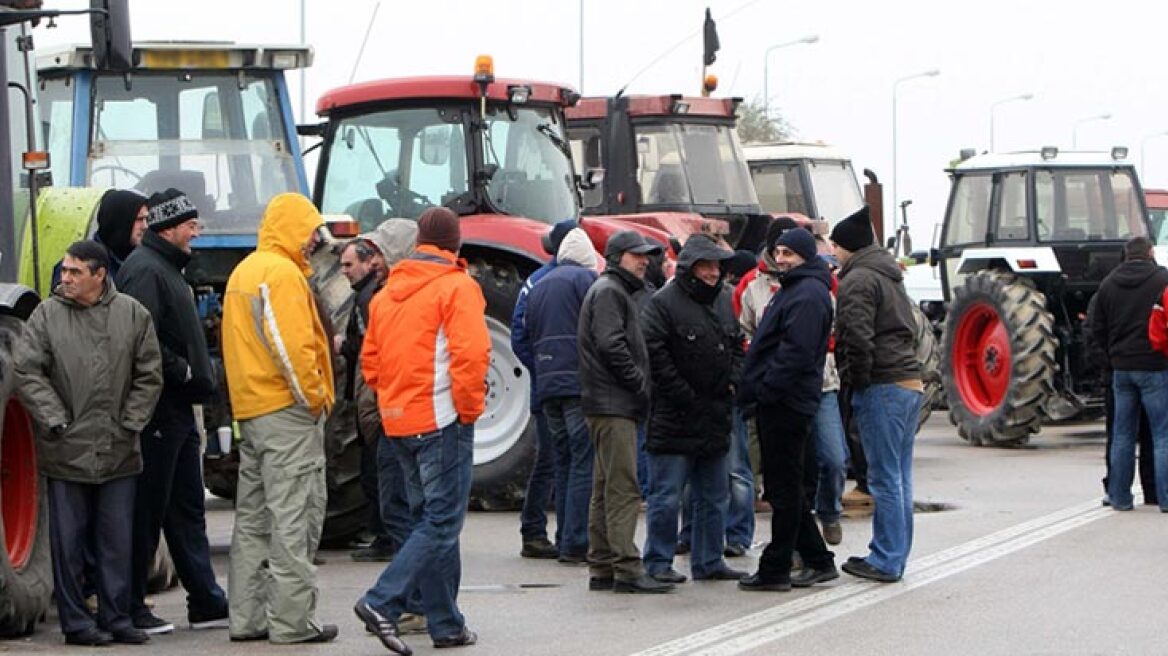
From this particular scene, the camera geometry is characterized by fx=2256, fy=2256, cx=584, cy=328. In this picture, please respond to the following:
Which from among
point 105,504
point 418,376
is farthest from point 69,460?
point 418,376

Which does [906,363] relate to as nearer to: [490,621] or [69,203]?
[490,621]

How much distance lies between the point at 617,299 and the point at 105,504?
9.68ft

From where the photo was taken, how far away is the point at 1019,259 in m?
22.1

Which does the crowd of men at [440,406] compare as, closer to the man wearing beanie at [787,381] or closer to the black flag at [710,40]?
the man wearing beanie at [787,381]

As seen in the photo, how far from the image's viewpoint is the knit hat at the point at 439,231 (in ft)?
32.3

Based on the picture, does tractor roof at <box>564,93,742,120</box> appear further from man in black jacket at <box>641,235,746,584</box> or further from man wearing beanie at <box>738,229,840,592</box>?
man wearing beanie at <box>738,229,840,592</box>

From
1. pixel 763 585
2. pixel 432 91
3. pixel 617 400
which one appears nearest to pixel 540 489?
pixel 617 400

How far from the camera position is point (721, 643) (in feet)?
32.0

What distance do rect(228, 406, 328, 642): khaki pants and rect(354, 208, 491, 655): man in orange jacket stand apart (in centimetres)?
35

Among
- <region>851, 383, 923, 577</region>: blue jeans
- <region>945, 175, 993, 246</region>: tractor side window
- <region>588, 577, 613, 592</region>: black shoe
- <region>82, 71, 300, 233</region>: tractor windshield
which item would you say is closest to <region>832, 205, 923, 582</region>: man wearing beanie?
<region>851, 383, 923, 577</region>: blue jeans

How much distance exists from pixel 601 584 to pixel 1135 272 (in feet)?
18.7

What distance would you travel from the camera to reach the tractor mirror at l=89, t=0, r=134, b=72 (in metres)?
10.2

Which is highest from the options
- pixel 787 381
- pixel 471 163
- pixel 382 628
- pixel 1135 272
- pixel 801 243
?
pixel 471 163

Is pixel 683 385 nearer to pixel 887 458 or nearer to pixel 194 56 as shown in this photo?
pixel 887 458
